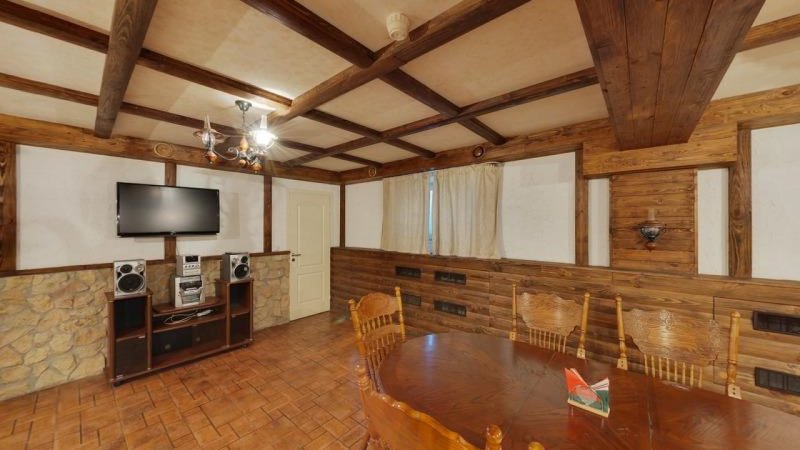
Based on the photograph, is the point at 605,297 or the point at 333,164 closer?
the point at 605,297

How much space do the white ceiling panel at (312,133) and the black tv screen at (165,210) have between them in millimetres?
1397

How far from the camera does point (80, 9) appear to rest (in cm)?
133

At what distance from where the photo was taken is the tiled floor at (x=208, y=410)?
6.55 ft

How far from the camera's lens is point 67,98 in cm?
210

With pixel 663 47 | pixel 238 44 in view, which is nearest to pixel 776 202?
pixel 663 47

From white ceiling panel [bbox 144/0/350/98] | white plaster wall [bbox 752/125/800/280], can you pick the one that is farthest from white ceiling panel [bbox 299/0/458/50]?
white plaster wall [bbox 752/125/800/280]

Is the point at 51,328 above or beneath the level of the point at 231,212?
beneath

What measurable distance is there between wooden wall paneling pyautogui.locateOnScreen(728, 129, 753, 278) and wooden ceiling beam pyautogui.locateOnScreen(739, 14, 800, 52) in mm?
1050

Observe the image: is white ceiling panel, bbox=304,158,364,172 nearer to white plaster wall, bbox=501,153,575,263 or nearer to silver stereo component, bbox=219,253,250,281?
silver stereo component, bbox=219,253,250,281

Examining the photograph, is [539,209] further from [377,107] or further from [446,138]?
[377,107]

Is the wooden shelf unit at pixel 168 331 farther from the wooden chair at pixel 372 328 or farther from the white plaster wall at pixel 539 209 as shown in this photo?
the white plaster wall at pixel 539 209

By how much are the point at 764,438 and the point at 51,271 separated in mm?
4904

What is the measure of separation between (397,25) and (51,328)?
4048 millimetres

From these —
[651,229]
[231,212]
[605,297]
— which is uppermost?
[231,212]
